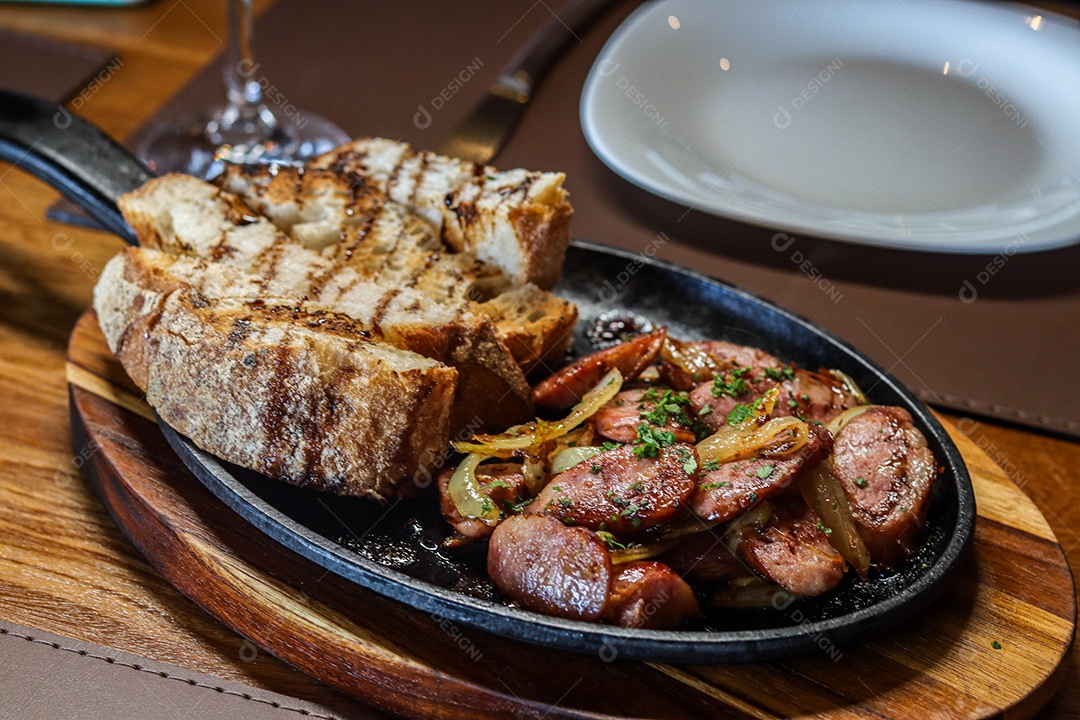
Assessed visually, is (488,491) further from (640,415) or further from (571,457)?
(640,415)

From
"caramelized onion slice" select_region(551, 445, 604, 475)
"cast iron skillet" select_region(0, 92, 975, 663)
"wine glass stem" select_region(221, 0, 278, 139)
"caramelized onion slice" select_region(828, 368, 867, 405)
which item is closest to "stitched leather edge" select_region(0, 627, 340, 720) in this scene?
"cast iron skillet" select_region(0, 92, 975, 663)

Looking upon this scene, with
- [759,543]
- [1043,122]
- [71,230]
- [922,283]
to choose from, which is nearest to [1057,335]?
[922,283]

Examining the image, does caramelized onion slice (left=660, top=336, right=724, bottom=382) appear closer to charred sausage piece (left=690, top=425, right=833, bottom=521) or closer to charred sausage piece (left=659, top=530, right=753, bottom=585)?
charred sausage piece (left=690, top=425, right=833, bottom=521)

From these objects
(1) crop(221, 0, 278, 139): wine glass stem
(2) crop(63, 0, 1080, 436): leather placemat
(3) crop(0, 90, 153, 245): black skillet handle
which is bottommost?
(2) crop(63, 0, 1080, 436): leather placemat

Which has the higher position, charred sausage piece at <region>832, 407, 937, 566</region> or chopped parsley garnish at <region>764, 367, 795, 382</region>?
chopped parsley garnish at <region>764, 367, 795, 382</region>

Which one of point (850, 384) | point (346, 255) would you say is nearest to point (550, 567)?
point (850, 384)

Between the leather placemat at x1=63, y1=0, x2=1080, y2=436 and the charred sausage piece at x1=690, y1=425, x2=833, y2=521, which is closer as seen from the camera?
the charred sausage piece at x1=690, y1=425, x2=833, y2=521
